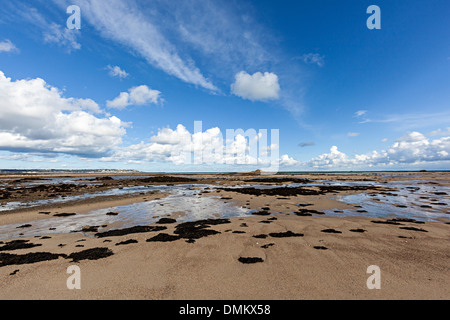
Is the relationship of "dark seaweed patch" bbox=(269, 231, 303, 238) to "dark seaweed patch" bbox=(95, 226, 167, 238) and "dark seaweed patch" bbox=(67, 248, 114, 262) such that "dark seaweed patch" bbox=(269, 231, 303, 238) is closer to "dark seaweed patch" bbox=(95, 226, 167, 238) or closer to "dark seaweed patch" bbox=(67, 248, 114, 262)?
"dark seaweed patch" bbox=(95, 226, 167, 238)

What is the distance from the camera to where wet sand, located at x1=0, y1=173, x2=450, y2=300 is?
568cm

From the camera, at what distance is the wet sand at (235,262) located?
568 cm

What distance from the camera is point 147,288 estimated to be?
5891 millimetres

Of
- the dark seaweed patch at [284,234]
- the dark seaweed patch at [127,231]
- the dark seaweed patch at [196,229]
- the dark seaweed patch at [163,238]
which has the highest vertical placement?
the dark seaweed patch at [284,234]

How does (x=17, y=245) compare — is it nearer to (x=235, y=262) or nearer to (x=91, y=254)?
(x=91, y=254)

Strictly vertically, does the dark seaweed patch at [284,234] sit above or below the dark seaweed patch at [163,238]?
above

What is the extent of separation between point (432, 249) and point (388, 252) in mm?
2129

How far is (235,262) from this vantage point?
24.9 feet

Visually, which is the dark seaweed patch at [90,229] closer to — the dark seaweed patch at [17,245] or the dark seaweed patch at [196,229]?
the dark seaweed patch at [17,245]

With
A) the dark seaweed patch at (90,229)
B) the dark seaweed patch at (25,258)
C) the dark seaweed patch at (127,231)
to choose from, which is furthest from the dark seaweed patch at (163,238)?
the dark seaweed patch at (90,229)

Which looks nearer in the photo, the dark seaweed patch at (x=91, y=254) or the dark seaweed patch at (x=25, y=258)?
the dark seaweed patch at (x=25, y=258)

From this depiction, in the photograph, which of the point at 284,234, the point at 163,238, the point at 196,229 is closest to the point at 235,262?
the point at 284,234
